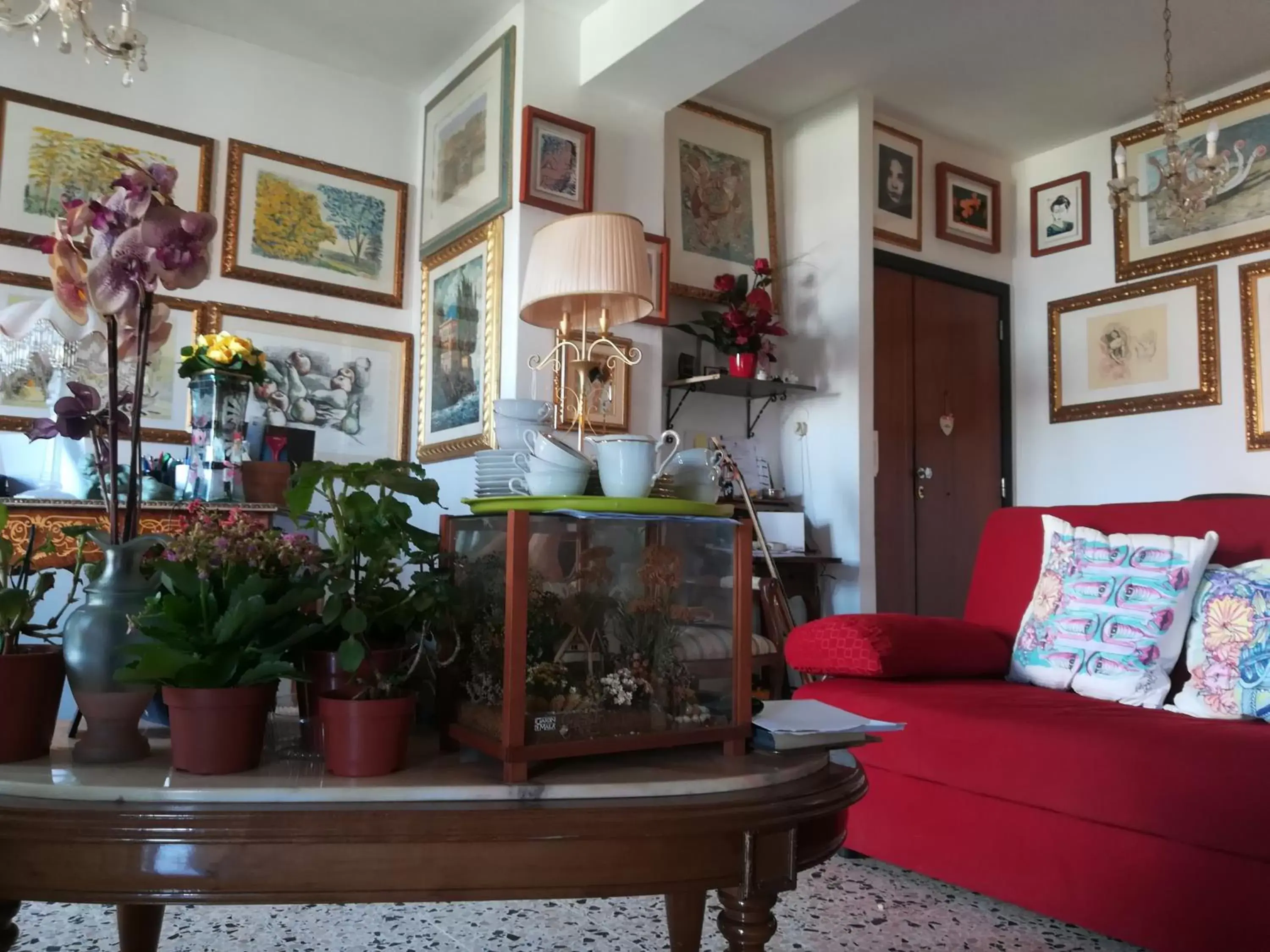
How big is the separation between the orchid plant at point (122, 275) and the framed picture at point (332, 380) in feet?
7.74

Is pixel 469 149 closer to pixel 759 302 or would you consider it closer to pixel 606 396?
pixel 606 396

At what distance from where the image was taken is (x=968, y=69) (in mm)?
4078

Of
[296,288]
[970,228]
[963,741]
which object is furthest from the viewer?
[970,228]

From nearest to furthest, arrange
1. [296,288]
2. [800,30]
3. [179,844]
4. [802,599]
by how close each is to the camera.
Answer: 1. [179,844]
2. [800,30]
3. [296,288]
4. [802,599]

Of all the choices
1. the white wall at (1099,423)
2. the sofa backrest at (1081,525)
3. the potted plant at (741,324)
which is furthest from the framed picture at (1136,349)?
the sofa backrest at (1081,525)

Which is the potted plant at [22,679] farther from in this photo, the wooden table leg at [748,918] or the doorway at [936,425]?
the doorway at [936,425]

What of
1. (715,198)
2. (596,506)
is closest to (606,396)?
(715,198)

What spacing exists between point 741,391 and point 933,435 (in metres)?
1.10

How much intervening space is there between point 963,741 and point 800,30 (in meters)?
2.32

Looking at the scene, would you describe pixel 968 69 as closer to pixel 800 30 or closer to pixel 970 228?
pixel 970 228

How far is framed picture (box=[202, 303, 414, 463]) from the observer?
3568 mm

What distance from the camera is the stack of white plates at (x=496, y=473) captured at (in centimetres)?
117

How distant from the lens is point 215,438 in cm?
278

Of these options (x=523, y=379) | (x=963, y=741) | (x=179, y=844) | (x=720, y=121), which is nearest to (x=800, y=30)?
(x=720, y=121)
